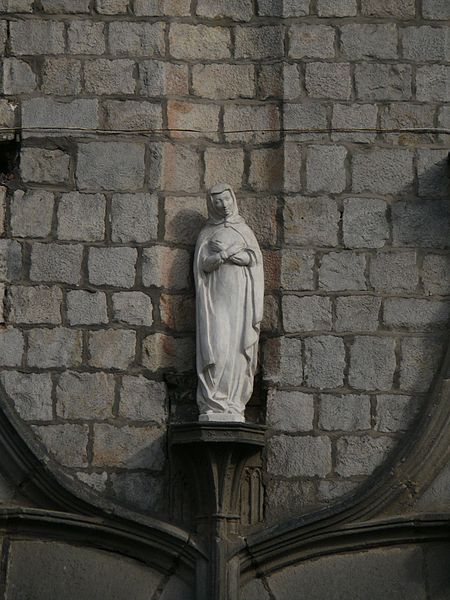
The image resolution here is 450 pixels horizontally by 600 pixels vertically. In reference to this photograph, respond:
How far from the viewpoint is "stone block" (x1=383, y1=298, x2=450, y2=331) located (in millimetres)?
9742

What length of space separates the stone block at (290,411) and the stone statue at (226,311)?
0.15 m

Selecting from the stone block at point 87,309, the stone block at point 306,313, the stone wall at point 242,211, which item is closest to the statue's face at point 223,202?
the stone wall at point 242,211

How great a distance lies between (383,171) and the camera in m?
9.95

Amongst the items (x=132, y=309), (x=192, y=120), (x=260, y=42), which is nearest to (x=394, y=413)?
(x=132, y=309)

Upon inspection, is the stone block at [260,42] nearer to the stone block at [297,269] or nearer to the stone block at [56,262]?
the stone block at [297,269]

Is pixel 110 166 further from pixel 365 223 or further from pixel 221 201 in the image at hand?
pixel 365 223

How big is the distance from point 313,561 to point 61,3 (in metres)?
3.35

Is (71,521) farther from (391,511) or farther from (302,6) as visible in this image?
(302,6)

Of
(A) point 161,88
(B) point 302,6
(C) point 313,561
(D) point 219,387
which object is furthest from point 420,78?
(C) point 313,561

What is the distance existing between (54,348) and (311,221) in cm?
154

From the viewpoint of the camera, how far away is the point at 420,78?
10070mm

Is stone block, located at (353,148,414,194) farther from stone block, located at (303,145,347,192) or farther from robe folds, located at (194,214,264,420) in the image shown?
robe folds, located at (194,214,264,420)

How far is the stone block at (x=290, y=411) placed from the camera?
9.58m

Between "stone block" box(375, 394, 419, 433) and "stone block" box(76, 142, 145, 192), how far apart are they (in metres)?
1.76
